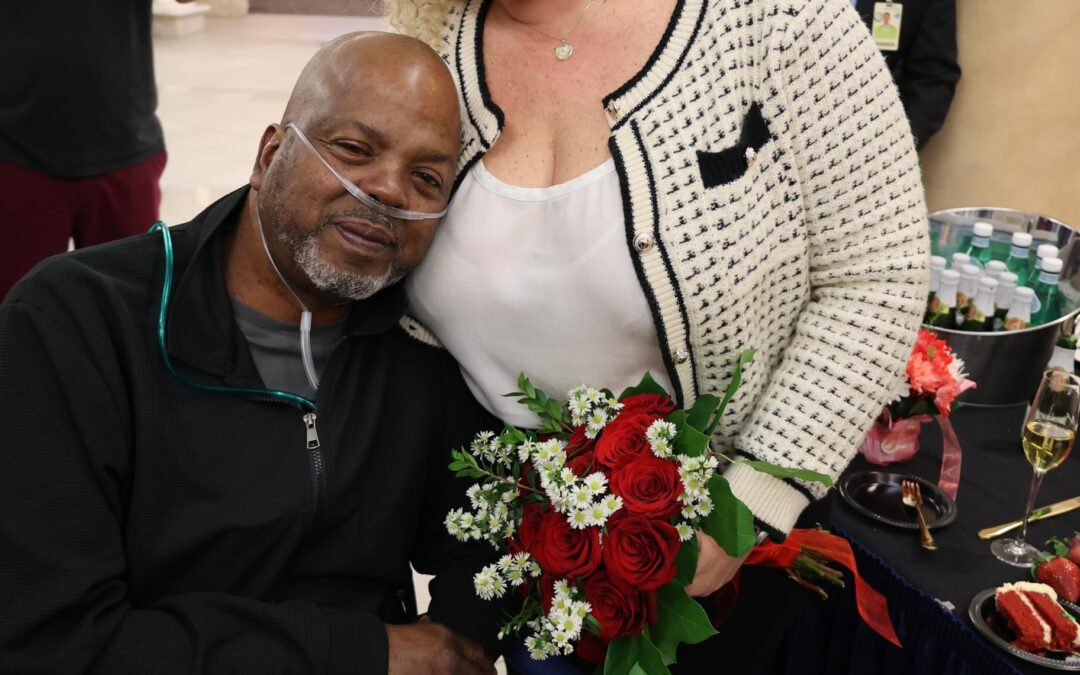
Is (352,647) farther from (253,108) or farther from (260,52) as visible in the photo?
(260,52)

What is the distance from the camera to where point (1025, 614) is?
1.69 metres

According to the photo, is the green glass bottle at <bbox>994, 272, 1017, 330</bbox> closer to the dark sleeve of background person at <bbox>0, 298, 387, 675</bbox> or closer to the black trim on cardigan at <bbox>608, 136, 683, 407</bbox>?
the black trim on cardigan at <bbox>608, 136, 683, 407</bbox>

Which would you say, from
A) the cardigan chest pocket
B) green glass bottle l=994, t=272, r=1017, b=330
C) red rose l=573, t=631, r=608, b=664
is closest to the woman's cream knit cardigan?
the cardigan chest pocket

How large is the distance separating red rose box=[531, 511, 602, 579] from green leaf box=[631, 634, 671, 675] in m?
0.14

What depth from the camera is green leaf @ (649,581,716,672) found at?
1383mm

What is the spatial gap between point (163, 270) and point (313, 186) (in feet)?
0.95

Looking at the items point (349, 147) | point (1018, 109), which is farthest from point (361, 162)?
point (1018, 109)

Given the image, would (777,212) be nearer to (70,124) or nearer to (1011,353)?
(1011,353)

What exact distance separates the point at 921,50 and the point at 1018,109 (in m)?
0.49

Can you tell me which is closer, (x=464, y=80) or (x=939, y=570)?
(x=464, y=80)

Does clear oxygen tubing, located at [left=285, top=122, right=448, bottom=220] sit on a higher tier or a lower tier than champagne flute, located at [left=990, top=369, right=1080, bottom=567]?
higher

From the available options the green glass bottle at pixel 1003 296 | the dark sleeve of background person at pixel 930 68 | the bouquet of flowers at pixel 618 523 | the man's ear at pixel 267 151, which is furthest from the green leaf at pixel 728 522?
the dark sleeve of background person at pixel 930 68

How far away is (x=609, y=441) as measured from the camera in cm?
145

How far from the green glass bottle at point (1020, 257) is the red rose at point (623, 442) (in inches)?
65.2
